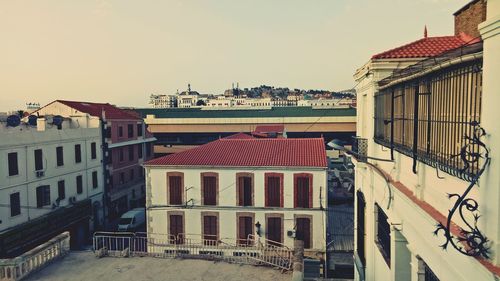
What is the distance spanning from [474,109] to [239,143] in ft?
76.2

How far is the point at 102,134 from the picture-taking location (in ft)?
117

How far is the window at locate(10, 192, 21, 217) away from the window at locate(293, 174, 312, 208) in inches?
711

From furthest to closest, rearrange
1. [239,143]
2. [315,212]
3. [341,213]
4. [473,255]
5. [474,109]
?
[341,213], [239,143], [315,212], [474,109], [473,255]

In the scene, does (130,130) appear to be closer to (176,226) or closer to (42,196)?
(42,196)

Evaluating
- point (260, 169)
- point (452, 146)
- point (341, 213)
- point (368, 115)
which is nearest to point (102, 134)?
point (260, 169)

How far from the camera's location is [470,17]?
10797 millimetres

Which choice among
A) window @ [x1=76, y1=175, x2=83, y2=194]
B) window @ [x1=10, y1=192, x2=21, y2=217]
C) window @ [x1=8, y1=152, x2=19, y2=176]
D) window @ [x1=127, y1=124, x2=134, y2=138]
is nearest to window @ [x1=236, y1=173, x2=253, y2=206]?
window @ [x1=10, y1=192, x2=21, y2=217]

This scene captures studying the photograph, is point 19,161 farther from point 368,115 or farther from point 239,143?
point 368,115

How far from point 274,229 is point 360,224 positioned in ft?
36.4

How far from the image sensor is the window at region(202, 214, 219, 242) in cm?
2440

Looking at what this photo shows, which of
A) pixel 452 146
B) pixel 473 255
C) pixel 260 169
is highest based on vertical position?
pixel 452 146

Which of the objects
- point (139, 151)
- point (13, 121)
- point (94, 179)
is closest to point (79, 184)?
point (94, 179)

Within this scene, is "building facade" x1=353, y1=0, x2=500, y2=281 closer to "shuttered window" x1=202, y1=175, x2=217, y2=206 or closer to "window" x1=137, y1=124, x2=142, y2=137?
"shuttered window" x1=202, y1=175, x2=217, y2=206

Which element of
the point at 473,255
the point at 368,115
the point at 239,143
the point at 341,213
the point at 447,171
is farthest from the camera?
the point at 341,213
